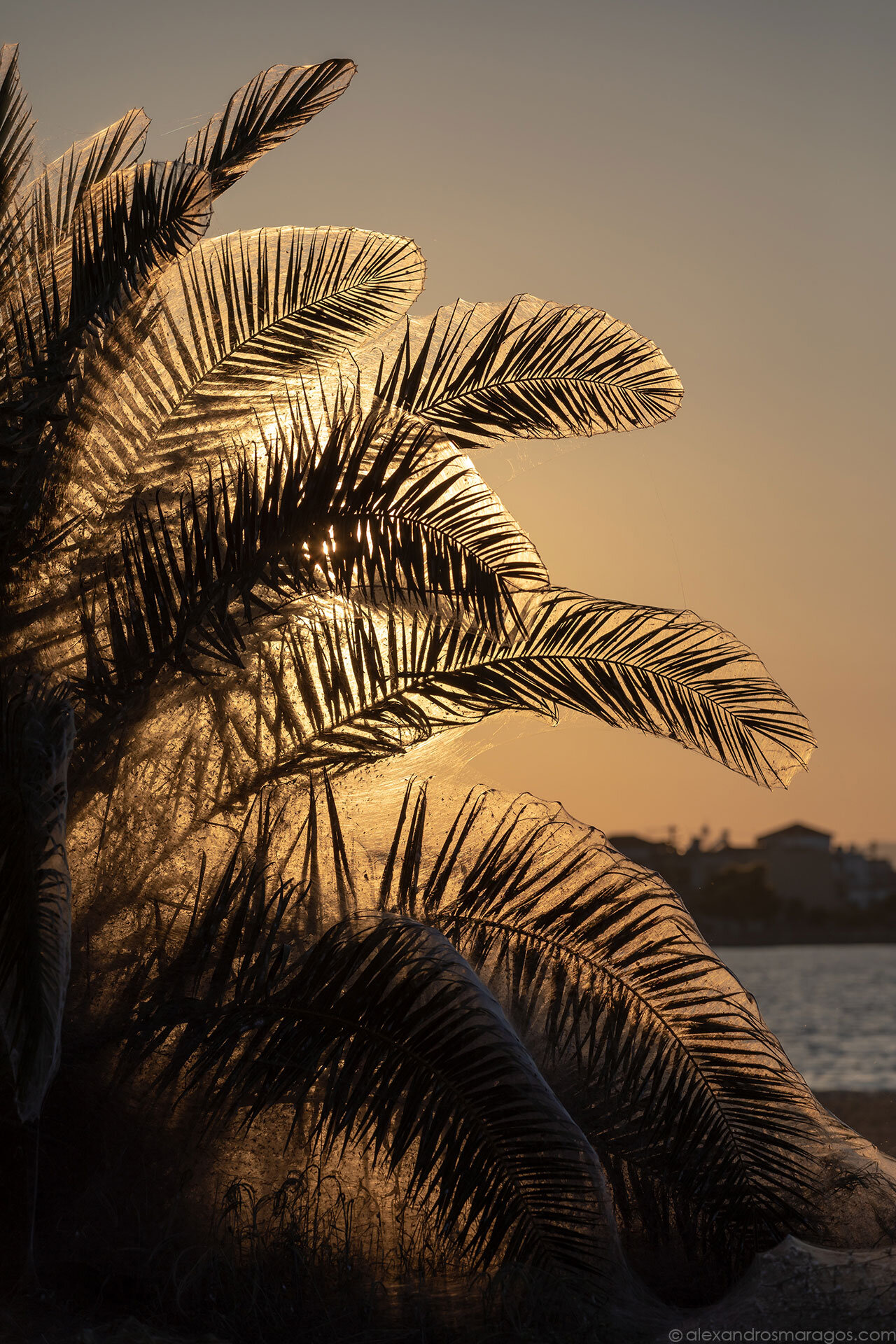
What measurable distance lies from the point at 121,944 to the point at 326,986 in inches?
43.9

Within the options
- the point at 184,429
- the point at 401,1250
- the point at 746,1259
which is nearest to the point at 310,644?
the point at 184,429

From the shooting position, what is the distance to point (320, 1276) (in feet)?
18.6

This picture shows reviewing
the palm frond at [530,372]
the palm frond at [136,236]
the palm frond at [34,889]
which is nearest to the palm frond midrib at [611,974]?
the palm frond at [34,889]

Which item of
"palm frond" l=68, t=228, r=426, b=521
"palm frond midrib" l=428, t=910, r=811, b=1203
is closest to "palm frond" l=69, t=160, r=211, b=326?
"palm frond" l=68, t=228, r=426, b=521

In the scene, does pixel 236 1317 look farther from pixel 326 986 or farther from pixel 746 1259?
pixel 746 1259

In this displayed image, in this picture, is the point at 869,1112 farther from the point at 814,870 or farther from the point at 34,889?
the point at 814,870

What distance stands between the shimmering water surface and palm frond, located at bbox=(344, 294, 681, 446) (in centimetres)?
344

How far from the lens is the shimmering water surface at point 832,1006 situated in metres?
23.1

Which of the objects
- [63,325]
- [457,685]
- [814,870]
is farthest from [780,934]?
[63,325]

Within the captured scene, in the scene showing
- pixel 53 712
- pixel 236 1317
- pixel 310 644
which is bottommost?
pixel 236 1317

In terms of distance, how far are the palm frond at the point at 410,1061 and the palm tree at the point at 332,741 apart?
0.02 metres

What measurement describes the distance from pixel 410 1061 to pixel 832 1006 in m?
41.7

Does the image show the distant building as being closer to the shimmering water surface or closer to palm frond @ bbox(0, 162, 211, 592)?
the shimmering water surface

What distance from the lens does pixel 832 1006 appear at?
142 ft
